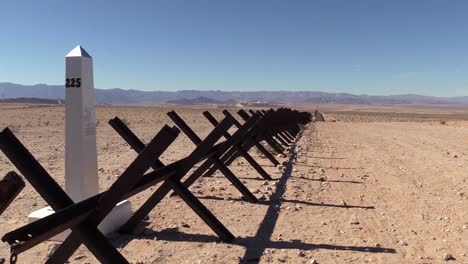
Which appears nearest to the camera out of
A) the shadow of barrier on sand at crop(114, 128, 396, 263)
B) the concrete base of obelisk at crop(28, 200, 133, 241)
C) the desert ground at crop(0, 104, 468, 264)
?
the desert ground at crop(0, 104, 468, 264)

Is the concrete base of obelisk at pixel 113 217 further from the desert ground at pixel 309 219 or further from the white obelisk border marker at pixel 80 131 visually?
the desert ground at pixel 309 219

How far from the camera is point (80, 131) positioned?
589 cm

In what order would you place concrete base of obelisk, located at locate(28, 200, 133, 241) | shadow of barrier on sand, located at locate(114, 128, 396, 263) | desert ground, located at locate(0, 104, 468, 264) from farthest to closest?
concrete base of obelisk, located at locate(28, 200, 133, 241) < shadow of barrier on sand, located at locate(114, 128, 396, 263) < desert ground, located at locate(0, 104, 468, 264)

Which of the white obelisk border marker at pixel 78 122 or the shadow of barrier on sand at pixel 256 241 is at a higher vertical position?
the white obelisk border marker at pixel 78 122

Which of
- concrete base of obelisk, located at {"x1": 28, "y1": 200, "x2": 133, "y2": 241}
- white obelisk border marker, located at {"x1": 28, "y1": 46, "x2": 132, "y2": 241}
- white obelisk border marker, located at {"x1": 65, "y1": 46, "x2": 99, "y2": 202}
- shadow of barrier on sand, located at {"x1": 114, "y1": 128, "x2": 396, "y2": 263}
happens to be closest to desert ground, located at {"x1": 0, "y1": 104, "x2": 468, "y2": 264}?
shadow of barrier on sand, located at {"x1": 114, "y1": 128, "x2": 396, "y2": 263}

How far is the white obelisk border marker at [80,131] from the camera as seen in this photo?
5.78 meters

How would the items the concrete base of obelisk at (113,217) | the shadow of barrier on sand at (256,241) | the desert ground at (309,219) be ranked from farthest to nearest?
the concrete base of obelisk at (113,217), the shadow of barrier on sand at (256,241), the desert ground at (309,219)

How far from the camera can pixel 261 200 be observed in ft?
26.4

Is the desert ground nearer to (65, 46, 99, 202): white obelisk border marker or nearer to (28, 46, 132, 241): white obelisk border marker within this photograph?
(28, 46, 132, 241): white obelisk border marker

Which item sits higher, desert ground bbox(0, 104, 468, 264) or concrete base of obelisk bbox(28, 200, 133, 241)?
concrete base of obelisk bbox(28, 200, 133, 241)

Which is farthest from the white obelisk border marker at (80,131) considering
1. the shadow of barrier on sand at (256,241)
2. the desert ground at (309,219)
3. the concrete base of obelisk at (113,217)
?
the desert ground at (309,219)

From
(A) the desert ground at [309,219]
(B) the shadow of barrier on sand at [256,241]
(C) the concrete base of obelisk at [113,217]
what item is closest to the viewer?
(A) the desert ground at [309,219]

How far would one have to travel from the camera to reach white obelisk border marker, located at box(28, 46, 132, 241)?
578 centimetres

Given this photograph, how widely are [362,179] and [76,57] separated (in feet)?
21.5
